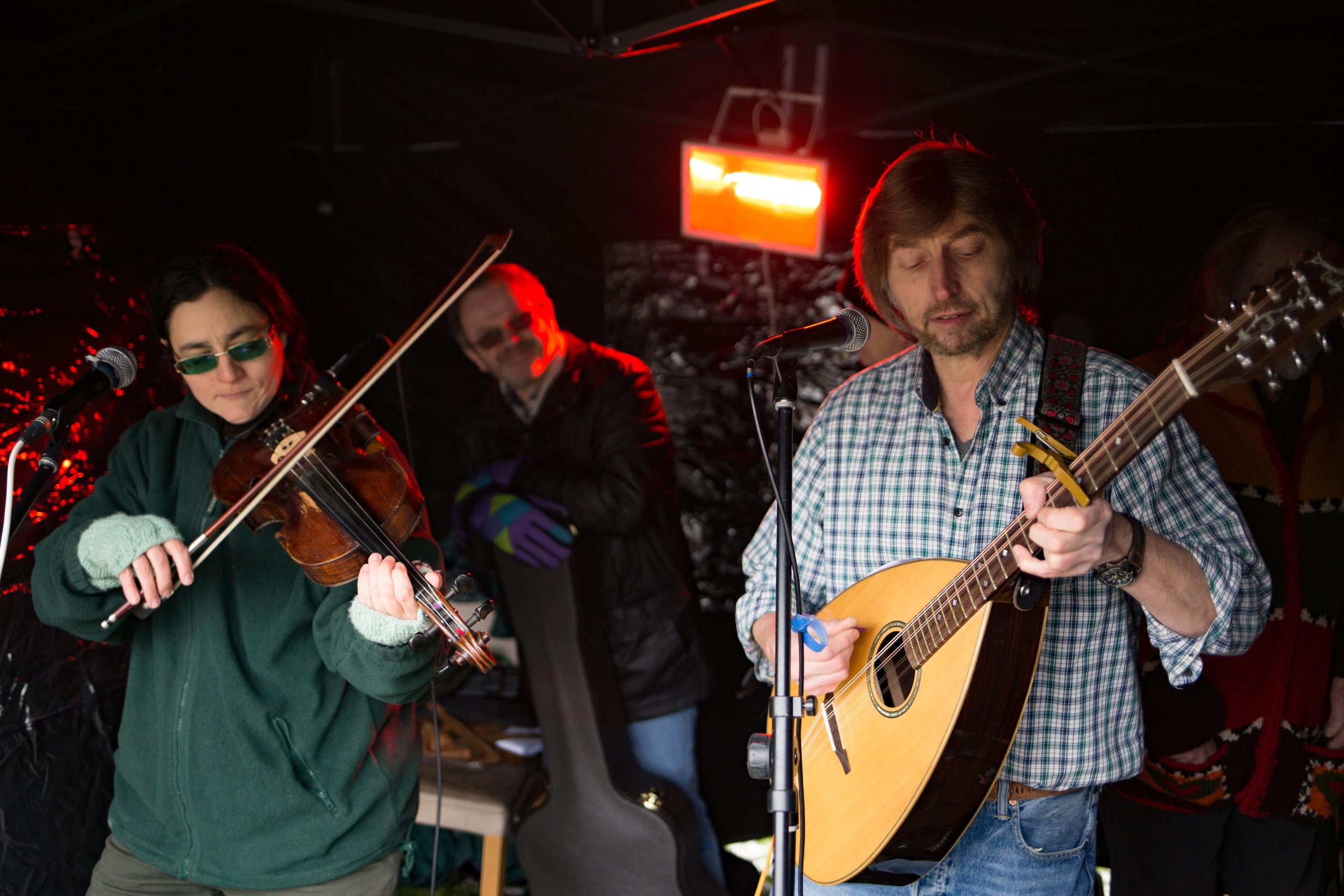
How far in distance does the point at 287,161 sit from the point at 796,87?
183cm

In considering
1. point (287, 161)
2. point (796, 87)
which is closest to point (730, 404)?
point (796, 87)

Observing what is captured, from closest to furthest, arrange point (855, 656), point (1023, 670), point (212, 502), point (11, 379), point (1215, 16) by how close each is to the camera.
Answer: point (1023, 670)
point (855, 656)
point (212, 502)
point (11, 379)
point (1215, 16)

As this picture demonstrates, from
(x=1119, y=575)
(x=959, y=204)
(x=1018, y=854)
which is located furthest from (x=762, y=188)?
(x=1018, y=854)

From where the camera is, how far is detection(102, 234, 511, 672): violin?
171 cm

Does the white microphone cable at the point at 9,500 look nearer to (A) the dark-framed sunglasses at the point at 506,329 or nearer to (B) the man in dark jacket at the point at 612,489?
(B) the man in dark jacket at the point at 612,489

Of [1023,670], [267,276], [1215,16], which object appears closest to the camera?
[1023,670]

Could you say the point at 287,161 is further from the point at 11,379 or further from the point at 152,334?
the point at 11,379

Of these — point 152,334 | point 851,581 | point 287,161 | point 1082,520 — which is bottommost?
point 851,581

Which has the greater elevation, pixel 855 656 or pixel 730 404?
pixel 730 404

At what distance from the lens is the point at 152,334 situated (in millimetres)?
2631

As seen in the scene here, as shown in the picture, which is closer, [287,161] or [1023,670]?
[1023,670]

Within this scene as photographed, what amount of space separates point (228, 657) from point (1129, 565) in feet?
5.07

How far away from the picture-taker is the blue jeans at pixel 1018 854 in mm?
1557

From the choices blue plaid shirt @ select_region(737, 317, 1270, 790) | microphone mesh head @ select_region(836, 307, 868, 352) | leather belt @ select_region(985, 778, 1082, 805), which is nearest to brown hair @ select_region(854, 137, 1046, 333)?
blue plaid shirt @ select_region(737, 317, 1270, 790)
